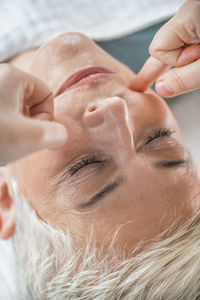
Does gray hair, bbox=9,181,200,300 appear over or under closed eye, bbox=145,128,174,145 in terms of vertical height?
under

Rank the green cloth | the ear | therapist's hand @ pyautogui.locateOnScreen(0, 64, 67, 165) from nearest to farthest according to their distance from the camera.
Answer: therapist's hand @ pyautogui.locateOnScreen(0, 64, 67, 165), the ear, the green cloth

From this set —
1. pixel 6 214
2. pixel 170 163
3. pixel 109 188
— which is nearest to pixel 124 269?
pixel 109 188

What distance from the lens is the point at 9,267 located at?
132cm

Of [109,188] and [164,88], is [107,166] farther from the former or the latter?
[164,88]

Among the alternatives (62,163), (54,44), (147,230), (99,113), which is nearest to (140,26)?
(54,44)

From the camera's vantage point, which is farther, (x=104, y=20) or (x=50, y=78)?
(x=104, y=20)

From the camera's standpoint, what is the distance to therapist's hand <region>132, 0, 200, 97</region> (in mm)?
853

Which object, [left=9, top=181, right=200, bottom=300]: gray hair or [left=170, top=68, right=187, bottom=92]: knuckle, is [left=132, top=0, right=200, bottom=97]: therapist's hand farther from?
[left=9, top=181, right=200, bottom=300]: gray hair

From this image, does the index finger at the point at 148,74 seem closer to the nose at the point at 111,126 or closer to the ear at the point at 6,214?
the nose at the point at 111,126

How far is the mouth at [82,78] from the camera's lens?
1026 mm

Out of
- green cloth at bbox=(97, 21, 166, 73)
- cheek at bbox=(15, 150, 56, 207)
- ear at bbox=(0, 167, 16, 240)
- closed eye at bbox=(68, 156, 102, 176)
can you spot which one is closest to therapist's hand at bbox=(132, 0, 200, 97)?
closed eye at bbox=(68, 156, 102, 176)

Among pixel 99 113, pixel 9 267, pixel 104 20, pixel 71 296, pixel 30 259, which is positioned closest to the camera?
pixel 99 113

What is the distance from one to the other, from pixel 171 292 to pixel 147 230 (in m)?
0.23

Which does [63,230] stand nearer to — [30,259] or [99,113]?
[30,259]
